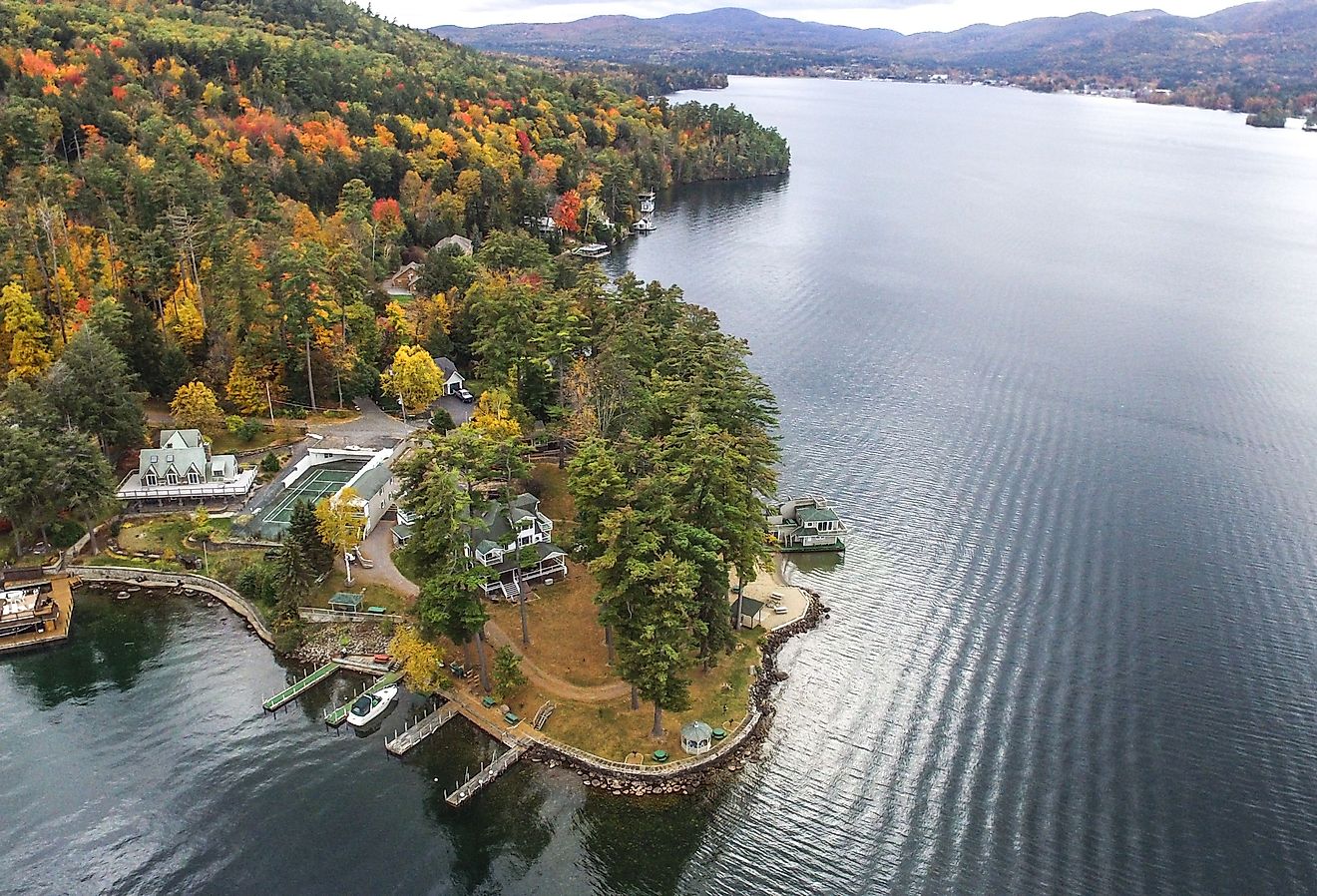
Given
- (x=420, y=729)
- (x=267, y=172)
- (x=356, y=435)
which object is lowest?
→ (x=420, y=729)

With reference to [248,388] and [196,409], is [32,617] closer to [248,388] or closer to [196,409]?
[196,409]

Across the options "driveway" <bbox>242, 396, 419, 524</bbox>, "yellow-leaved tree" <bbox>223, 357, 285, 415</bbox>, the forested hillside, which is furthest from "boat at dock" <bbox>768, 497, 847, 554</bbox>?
"yellow-leaved tree" <bbox>223, 357, 285, 415</bbox>

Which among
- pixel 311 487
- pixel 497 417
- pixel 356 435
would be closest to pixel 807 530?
pixel 497 417

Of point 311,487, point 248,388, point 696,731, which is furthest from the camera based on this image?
point 248,388

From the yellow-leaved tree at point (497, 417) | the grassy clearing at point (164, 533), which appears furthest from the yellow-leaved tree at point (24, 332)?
the yellow-leaved tree at point (497, 417)

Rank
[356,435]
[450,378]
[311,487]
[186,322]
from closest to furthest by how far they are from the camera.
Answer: [311,487] → [356,435] → [186,322] → [450,378]

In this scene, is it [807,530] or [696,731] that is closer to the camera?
[696,731]

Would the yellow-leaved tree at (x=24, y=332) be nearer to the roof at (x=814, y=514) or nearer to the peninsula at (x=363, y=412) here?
the peninsula at (x=363, y=412)

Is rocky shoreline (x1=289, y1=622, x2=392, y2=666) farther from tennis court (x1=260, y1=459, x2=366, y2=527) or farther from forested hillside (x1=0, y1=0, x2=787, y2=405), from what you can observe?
forested hillside (x1=0, y1=0, x2=787, y2=405)
